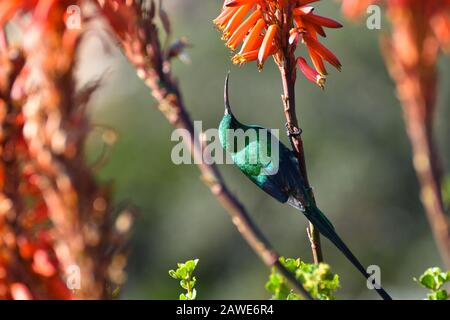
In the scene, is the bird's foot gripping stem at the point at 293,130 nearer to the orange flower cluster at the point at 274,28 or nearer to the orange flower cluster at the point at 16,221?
the orange flower cluster at the point at 274,28

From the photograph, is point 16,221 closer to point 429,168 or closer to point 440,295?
point 429,168

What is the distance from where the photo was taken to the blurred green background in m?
10.7

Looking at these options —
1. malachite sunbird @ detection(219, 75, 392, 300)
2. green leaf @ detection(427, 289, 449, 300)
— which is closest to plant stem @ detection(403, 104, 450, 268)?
green leaf @ detection(427, 289, 449, 300)

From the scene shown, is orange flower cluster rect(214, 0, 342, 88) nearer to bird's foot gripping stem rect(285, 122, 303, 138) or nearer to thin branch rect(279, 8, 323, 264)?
thin branch rect(279, 8, 323, 264)

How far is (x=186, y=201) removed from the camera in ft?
38.6

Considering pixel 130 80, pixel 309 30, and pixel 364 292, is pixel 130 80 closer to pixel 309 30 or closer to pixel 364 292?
pixel 364 292

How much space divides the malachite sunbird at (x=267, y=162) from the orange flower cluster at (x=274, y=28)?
157 millimetres

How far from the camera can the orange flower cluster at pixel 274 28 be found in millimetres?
1716

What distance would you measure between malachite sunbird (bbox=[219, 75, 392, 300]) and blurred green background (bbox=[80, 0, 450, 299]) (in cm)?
804

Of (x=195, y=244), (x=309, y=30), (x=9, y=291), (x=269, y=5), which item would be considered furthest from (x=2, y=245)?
(x=195, y=244)

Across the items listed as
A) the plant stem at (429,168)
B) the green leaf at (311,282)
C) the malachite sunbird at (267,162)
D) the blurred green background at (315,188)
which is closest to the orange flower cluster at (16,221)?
the green leaf at (311,282)

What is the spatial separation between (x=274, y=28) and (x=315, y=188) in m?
9.19

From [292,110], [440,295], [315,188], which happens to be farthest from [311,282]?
[315,188]
